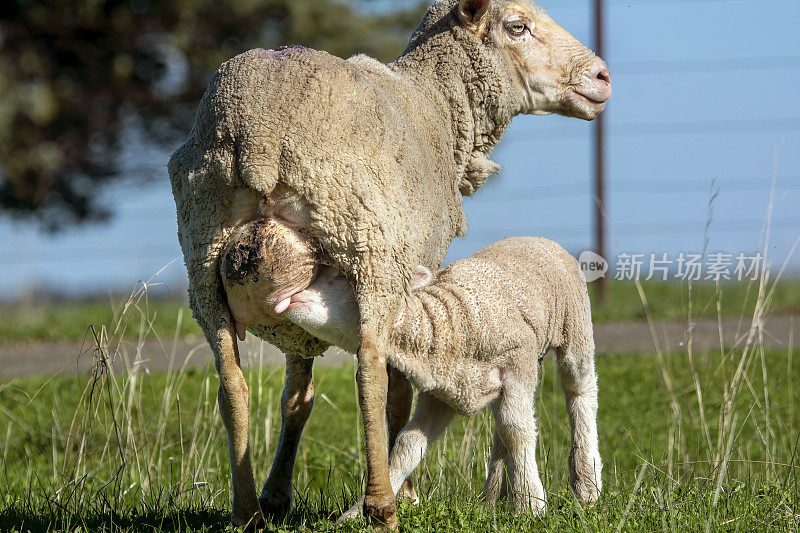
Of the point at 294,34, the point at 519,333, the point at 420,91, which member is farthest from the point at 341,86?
the point at 294,34

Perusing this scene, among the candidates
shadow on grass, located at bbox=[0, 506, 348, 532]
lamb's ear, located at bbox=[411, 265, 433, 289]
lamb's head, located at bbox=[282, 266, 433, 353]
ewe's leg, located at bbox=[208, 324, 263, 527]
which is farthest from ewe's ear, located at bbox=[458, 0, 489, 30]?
shadow on grass, located at bbox=[0, 506, 348, 532]

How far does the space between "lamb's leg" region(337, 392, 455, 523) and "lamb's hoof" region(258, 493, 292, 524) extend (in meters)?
0.42

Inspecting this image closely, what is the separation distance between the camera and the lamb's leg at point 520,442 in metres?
3.88

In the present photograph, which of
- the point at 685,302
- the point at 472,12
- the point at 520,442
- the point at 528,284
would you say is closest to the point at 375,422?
the point at 520,442

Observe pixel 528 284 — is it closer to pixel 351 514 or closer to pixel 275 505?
pixel 351 514

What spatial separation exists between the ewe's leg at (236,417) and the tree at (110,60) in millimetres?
12163

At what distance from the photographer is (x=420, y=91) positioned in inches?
163

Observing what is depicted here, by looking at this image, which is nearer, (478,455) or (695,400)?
(478,455)

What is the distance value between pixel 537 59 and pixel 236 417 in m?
1.97

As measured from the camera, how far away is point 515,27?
4.30 m

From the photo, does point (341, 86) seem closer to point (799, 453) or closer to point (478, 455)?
point (478, 455)

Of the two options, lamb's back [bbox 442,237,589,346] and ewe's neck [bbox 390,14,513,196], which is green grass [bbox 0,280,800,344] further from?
ewe's neck [bbox 390,14,513,196]

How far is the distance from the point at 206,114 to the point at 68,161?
1297cm

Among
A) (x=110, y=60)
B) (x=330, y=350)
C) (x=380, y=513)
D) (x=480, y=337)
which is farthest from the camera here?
(x=110, y=60)
